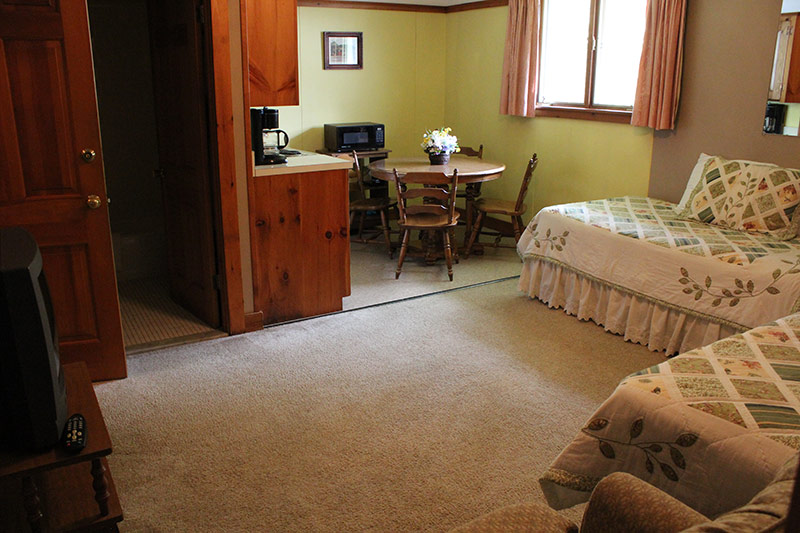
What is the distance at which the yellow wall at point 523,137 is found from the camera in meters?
5.08

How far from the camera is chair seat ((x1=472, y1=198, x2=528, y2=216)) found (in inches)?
212

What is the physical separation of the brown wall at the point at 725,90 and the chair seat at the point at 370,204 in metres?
2.27

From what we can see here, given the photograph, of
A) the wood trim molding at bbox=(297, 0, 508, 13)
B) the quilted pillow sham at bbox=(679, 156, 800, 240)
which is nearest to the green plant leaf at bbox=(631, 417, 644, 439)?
the quilted pillow sham at bbox=(679, 156, 800, 240)

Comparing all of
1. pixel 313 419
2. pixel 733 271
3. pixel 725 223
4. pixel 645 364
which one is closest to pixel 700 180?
pixel 725 223

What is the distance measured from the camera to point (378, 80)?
6.56 metres

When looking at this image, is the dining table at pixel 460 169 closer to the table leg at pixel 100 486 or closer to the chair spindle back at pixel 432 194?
the chair spindle back at pixel 432 194

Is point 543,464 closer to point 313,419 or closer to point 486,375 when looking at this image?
point 486,375

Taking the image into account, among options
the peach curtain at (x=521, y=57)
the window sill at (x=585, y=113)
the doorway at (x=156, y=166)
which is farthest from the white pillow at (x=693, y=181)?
the doorway at (x=156, y=166)

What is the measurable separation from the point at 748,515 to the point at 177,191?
376 cm

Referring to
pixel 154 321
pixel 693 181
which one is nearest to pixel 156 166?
pixel 154 321

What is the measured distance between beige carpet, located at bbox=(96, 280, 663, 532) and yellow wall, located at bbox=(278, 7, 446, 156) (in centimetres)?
277

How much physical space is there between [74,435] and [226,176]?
76.8 inches

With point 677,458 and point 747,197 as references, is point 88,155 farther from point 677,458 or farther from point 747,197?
point 747,197

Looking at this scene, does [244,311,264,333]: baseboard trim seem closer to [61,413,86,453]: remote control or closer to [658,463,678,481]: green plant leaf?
[61,413,86,453]: remote control
